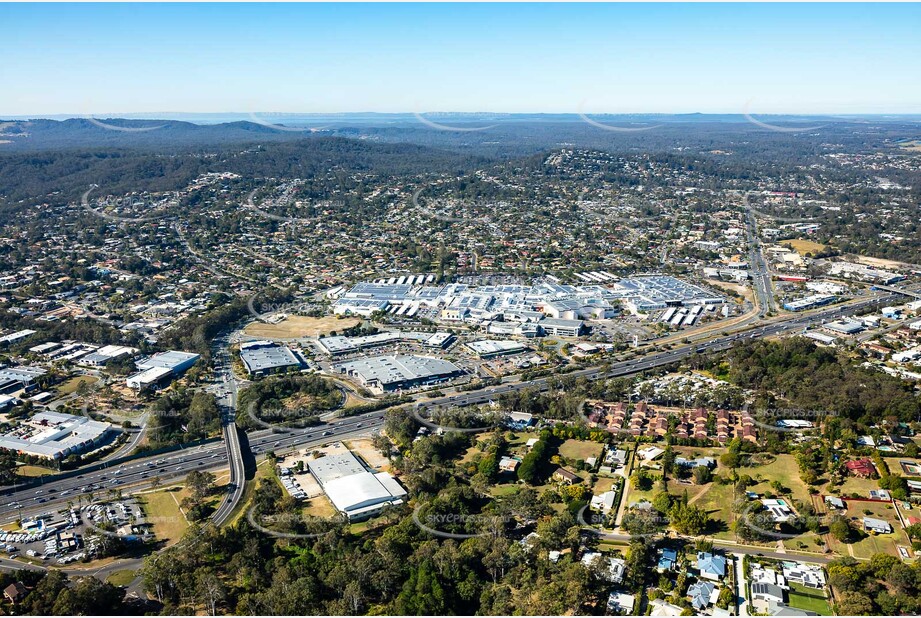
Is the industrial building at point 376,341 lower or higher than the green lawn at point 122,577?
lower

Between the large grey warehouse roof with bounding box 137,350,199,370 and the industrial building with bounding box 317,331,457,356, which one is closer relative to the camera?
the large grey warehouse roof with bounding box 137,350,199,370

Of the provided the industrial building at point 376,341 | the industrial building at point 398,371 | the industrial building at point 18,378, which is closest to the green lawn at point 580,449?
the industrial building at point 398,371

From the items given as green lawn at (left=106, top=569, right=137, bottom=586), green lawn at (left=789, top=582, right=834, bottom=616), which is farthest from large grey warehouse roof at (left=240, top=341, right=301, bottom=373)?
green lawn at (left=789, top=582, right=834, bottom=616)

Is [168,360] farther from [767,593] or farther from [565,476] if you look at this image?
[767,593]

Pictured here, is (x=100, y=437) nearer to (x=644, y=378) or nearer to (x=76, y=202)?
(x=644, y=378)

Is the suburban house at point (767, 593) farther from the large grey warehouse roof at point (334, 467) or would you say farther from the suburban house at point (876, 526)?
the large grey warehouse roof at point (334, 467)

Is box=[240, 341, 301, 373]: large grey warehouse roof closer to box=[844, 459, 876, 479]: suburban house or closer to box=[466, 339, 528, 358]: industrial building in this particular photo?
box=[466, 339, 528, 358]: industrial building

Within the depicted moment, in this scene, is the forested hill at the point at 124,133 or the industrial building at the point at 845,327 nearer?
the industrial building at the point at 845,327
